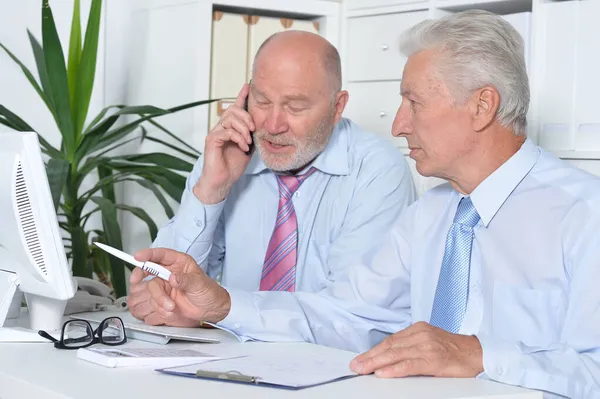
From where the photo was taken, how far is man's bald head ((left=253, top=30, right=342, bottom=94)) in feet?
7.42

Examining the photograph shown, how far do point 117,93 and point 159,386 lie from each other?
7.29ft

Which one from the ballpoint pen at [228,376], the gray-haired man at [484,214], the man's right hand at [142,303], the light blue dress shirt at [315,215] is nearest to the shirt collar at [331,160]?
the light blue dress shirt at [315,215]

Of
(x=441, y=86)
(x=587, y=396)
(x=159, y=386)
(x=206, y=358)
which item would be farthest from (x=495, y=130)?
(x=159, y=386)

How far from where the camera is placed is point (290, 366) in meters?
1.44

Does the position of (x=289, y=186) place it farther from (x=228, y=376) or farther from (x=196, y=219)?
(x=228, y=376)

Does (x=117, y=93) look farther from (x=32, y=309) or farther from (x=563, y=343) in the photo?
(x=563, y=343)

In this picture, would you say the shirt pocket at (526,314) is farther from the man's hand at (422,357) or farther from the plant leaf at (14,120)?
the plant leaf at (14,120)

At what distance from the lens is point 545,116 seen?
2.71 metres

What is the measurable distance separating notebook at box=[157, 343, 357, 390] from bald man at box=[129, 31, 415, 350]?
0.53m

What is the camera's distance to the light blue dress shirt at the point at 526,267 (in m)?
1.50

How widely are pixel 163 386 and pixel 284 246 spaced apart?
104cm

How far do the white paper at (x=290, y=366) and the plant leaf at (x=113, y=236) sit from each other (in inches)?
48.1

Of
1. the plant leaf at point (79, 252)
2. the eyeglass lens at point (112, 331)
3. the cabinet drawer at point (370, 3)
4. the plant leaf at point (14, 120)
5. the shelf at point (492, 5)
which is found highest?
the cabinet drawer at point (370, 3)

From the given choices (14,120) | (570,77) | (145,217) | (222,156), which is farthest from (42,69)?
(570,77)
